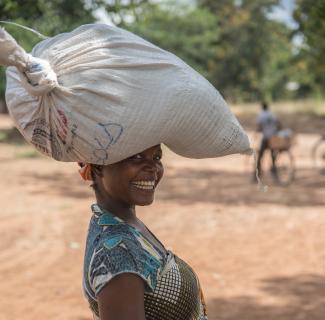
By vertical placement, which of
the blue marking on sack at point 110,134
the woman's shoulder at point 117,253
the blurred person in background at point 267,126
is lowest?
the blurred person in background at point 267,126

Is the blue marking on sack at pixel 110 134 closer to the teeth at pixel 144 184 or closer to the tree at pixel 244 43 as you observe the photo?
the teeth at pixel 144 184

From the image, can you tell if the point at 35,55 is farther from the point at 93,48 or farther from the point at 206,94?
the point at 206,94

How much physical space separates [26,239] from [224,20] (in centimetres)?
3378

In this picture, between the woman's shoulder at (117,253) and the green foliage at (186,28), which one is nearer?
the woman's shoulder at (117,253)

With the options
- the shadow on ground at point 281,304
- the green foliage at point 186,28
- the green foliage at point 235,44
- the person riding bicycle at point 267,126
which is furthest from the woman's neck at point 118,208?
the green foliage at point 186,28

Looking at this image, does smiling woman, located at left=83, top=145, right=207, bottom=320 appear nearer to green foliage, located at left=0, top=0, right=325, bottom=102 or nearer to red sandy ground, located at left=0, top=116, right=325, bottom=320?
red sandy ground, located at left=0, top=116, right=325, bottom=320

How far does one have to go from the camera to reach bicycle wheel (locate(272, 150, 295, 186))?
40.9 feet

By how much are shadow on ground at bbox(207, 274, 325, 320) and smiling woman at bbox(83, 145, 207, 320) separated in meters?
3.47

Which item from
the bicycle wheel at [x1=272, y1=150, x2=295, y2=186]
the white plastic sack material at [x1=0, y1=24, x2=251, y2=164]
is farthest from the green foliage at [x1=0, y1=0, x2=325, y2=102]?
the white plastic sack material at [x1=0, y1=24, x2=251, y2=164]

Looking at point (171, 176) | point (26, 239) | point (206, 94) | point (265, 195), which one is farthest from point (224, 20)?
point (206, 94)

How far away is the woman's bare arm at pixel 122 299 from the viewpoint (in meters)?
1.45

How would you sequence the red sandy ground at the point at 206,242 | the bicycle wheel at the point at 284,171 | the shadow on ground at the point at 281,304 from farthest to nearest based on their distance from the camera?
1. the bicycle wheel at the point at 284,171
2. the red sandy ground at the point at 206,242
3. the shadow on ground at the point at 281,304

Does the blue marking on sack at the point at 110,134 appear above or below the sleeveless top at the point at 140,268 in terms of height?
above

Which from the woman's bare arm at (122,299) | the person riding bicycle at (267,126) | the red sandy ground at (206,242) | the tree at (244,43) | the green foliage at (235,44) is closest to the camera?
the woman's bare arm at (122,299)
